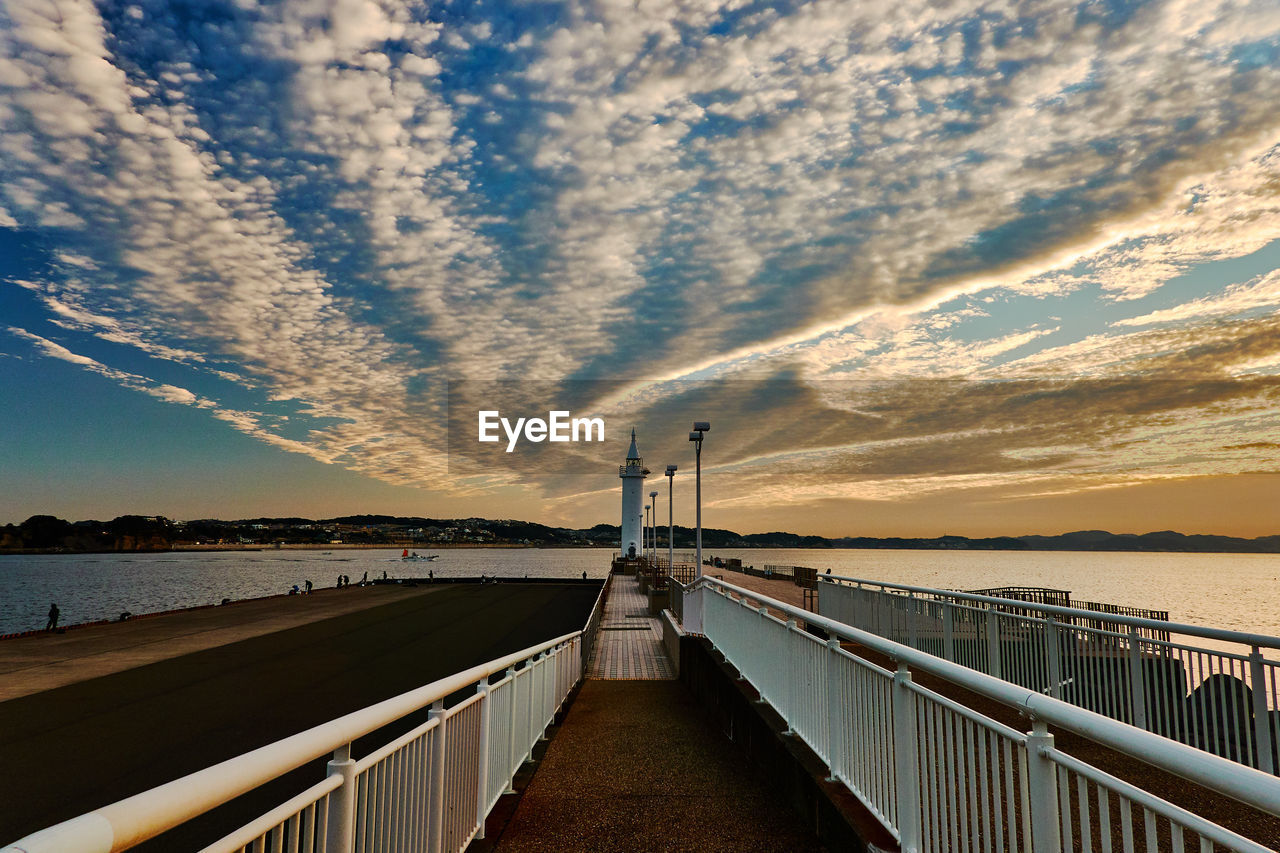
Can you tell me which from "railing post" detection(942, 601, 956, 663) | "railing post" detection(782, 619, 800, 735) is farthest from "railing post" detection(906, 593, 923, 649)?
"railing post" detection(782, 619, 800, 735)

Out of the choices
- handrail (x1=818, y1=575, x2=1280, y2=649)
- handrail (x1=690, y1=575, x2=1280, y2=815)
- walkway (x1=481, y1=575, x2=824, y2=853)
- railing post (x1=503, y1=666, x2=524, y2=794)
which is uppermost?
handrail (x1=690, y1=575, x2=1280, y2=815)

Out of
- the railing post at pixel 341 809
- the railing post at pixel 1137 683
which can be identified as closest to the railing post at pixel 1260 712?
the railing post at pixel 1137 683

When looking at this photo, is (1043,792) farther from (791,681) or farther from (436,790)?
(791,681)

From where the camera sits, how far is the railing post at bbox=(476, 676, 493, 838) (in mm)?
5199

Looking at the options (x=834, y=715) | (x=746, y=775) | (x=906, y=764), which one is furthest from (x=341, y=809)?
(x=746, y=775)

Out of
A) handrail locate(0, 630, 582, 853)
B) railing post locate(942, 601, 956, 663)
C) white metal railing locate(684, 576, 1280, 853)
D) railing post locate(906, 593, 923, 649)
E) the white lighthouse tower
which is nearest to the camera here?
handrail locate(0, 630, 582, 853)

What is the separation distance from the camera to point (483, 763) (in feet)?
17.2

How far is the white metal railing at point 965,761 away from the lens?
2008mm

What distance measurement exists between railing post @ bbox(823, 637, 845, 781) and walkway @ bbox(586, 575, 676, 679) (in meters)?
11.4

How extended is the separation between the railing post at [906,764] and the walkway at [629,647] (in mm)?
12689

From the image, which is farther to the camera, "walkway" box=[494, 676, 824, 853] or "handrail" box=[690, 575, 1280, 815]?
"walkway" box=[494, 676, 824, 853]

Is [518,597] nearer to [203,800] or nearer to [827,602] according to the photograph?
[827,602]

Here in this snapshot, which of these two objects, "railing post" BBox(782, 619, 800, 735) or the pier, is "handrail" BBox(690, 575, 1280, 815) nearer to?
the pier

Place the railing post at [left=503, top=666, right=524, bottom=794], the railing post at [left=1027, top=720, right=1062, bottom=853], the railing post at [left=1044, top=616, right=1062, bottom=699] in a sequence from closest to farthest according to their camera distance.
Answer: the railing post at [left=1027, top=720, right=1062, bottom=853] → the railing post at [left=503, top=666, right=524, bottom=794] → the railing post at [left=1044, top=616, right=1062, bottom=699]
